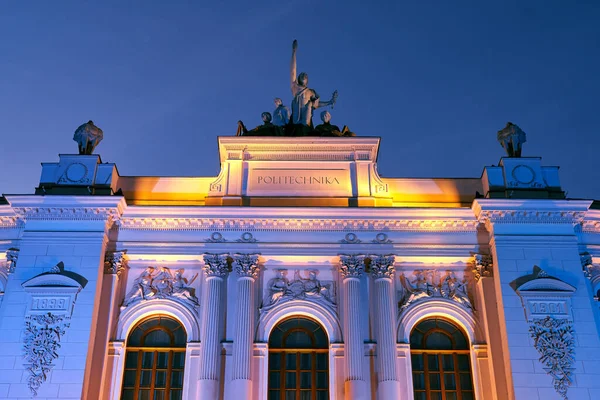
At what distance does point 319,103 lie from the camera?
24672 mm

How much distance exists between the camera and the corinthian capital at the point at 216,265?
2075 centimetres

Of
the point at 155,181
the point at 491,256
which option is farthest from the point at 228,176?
the point at 491,256

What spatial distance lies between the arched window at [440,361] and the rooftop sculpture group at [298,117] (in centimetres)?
683

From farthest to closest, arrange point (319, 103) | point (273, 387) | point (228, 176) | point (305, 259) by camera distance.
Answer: point (319, 103) → point (228, 176) → point (305, 259) → point (273, 387)

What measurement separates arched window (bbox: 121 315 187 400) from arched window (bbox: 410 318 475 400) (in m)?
6.29

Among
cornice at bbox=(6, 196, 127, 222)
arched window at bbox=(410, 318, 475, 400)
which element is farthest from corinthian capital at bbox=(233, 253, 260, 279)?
arched window at bbox=(410, 318, 475, 400)

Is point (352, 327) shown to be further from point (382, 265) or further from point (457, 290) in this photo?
point (457, 290)

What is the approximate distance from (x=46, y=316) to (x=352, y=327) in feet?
26.0

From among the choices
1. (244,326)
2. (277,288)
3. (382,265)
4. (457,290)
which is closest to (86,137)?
(277,288)

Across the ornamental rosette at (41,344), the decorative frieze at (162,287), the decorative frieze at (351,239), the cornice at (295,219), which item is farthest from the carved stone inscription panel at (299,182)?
the ornamental rosette at (41,344)

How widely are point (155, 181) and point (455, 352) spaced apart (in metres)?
10.1

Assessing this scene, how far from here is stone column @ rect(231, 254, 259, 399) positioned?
19.1 meters

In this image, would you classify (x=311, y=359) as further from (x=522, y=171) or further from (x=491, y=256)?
(x=522, y=171)

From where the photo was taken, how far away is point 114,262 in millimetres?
20953
